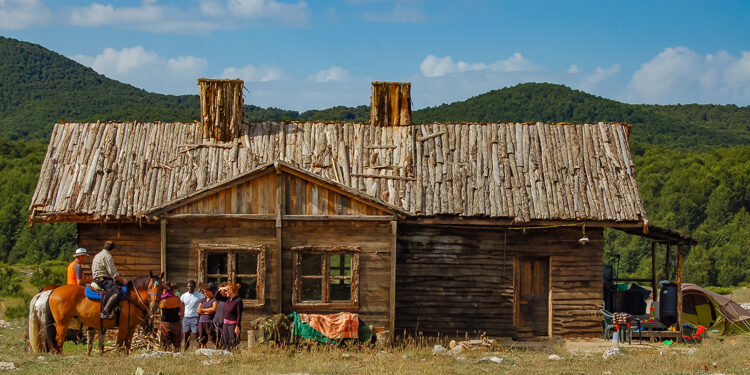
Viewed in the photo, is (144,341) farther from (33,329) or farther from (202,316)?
(33,329)

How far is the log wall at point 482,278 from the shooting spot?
66.1ft

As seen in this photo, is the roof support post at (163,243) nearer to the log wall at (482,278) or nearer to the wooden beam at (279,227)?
the wooden beam at (279,227)

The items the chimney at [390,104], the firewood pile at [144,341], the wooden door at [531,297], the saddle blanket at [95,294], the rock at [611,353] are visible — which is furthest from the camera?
the chimney at [390,104]

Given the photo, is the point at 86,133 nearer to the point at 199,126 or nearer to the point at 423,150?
the point at 199,126

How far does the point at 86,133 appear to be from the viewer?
72.4 feet

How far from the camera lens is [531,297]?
20.7m


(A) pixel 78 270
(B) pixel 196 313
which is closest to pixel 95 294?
(A) pixel 78 270

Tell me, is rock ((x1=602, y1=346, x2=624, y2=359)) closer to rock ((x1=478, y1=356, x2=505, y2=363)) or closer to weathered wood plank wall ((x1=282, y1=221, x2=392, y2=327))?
rock ((x1=478, y1=356, x2=505, y2=363))

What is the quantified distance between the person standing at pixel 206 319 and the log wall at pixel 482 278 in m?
4.98

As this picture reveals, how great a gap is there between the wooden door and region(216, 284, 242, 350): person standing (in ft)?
24.6

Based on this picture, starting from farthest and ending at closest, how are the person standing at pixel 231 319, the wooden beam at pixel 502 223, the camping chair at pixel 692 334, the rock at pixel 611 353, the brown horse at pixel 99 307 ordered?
the camping chair at pixel 692 334
the wooden beam at pixel 502 223
the rock at pixel 611 353
the person standing at pixel 231 319
the brown horse at pixel 99 307

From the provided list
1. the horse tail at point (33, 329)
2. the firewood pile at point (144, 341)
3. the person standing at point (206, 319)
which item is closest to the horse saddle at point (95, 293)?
the horse tail at point (33, 329)

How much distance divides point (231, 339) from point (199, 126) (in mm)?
7868

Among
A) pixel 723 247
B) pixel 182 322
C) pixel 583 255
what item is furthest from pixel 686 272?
pixel 182 322
